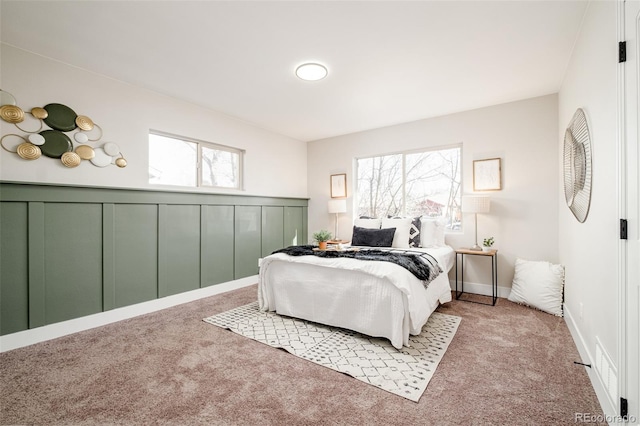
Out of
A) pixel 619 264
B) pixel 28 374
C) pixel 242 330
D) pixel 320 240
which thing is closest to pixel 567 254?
pixel 619 264

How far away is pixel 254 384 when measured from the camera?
183 cm

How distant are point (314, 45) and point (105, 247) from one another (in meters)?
2.81

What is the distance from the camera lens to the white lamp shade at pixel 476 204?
3.57m

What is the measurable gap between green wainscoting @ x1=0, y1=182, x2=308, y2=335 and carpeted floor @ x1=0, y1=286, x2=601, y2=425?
372 mm

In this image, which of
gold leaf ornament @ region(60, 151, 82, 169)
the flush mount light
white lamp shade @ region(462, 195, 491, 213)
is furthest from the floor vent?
gold leaf ornament @ region(60, 151, 82, 169)

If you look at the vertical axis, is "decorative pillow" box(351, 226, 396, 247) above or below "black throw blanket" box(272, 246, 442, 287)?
above

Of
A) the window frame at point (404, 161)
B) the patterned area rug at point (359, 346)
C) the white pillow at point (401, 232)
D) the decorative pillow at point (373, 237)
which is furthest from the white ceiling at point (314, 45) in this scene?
the patterned area rug at point (359, 346)

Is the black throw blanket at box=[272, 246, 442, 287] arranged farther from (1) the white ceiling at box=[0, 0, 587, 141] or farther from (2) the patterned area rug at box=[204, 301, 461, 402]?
(1) the white ceiling at box=[0, 0, 587, 141]

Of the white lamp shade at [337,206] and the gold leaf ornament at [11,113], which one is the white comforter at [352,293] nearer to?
the white lamp shade at [337,206]

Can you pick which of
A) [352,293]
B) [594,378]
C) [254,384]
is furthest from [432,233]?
[254,384]

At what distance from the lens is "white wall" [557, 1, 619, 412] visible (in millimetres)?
1473

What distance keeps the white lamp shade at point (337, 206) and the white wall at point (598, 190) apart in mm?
3012

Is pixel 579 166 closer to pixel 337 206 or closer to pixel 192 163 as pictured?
pixel 337 206

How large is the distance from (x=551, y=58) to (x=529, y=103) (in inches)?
40.3
